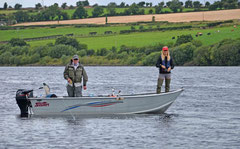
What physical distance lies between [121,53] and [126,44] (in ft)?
24.7

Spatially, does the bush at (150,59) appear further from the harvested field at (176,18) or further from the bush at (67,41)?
the harvested field at (176,18)

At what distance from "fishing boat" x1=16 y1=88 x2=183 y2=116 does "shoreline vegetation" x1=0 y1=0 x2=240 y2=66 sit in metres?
73.4

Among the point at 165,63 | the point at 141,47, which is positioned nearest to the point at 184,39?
the point at 141,47

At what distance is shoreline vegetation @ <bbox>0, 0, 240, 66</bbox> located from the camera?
106m

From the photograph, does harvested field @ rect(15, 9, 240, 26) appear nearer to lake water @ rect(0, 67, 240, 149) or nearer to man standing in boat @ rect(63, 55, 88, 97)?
lake water @ rect(0, 67, 240, 149)

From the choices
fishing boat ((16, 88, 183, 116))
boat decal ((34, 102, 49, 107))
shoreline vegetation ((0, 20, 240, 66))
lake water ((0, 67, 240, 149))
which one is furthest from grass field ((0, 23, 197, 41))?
boat decal ((34, 102, 49, 107))

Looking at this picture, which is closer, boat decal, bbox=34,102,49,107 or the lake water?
the lake water

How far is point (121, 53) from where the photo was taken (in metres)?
122

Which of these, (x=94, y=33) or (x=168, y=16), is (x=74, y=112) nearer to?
(x=94, y=33)

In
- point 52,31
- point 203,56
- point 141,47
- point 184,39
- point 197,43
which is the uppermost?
point 52,31

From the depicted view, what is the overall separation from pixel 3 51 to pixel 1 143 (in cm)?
11321

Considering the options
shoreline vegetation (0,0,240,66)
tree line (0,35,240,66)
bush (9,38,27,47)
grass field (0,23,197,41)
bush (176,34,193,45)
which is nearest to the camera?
tree line (0,35,240,66)

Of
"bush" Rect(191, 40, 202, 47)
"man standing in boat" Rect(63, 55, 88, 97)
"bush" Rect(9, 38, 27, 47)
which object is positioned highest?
"man standing in boat" Rect(63, 55, 88, 97)

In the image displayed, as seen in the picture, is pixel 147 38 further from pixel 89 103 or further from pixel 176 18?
pixel 89 103
